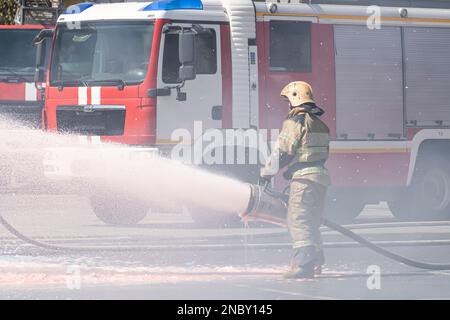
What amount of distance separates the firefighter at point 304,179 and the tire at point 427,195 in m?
7.80

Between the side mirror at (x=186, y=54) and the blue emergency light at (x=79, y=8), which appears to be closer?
the side mirror at (x=186, y=54)

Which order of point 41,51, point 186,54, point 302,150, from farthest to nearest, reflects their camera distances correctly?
point 41,51
point 186,54
point 302,150

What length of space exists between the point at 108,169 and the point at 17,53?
21.7ft

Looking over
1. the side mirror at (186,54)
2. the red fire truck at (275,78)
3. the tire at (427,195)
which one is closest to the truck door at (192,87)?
the red fire truck at (275,78)

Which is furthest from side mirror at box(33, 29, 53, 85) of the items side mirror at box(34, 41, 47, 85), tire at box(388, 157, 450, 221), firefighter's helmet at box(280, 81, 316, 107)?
firefighter's helmet at box(280, 81, 316, 107)

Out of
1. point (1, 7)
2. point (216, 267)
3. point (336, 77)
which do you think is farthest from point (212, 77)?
point (1, 7)

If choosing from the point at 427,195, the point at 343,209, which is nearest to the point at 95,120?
the point at 343,209

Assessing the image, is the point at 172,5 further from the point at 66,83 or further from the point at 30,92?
the point at 30,92

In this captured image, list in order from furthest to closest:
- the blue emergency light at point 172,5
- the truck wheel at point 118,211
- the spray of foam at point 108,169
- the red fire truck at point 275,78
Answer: the truck wheel at point 118,211
the blue emergency light at point 172,5
the red fire truck at point 275,78
the spray of foam at point 108,169

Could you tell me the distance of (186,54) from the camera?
17281 millimetres

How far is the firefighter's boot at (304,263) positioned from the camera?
11.7m

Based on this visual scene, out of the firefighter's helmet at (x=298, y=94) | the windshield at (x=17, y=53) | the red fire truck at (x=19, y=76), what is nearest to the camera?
the firefighter's helmet at (x=298, y=94)

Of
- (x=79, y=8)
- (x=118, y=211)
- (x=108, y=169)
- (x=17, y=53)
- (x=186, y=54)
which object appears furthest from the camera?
(x=17, y=53)

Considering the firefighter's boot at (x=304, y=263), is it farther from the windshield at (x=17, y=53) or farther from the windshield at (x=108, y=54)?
the windshield at (x=17, y=53)
